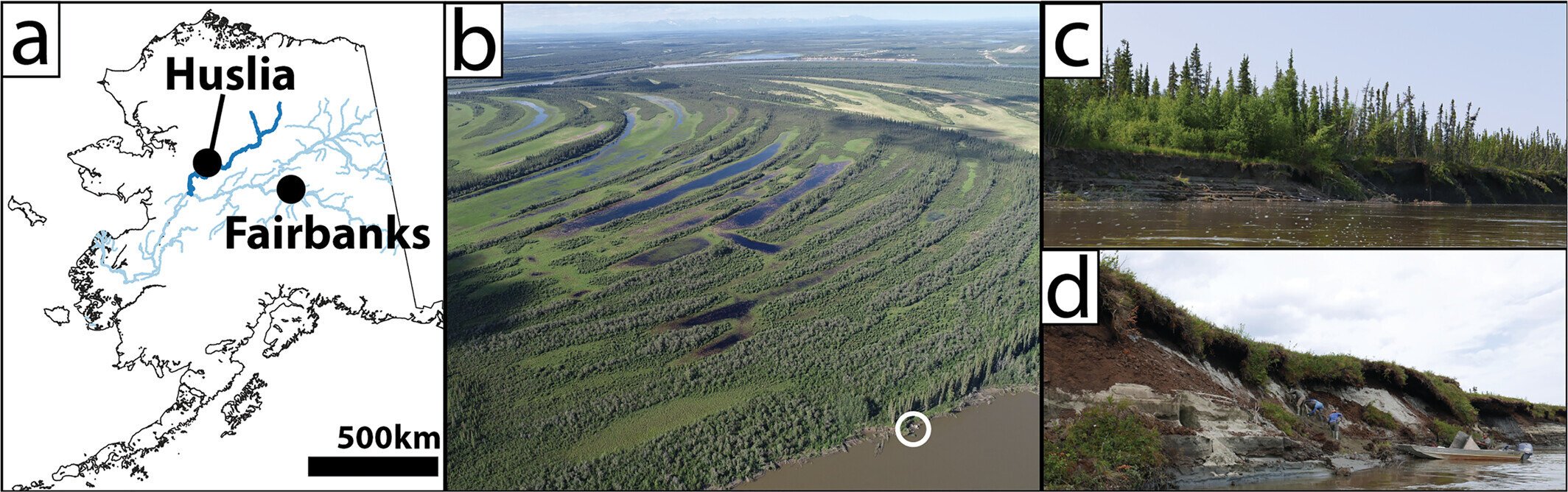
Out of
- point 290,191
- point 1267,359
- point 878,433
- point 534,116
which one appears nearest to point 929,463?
point 878,433

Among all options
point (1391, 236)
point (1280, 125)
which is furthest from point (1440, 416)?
point (1280, 125)

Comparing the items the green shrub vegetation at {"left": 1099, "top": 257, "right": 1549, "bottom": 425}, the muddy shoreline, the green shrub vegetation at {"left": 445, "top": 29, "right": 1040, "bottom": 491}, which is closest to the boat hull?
the green shrub vegetation at {"left": 1099, "top": 257, "right": 1549, "bottom": 425}

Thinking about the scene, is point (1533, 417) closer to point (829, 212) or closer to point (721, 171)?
point (829, 212)

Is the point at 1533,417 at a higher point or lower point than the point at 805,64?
lower

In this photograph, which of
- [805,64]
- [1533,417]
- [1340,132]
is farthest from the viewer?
[1340,132]

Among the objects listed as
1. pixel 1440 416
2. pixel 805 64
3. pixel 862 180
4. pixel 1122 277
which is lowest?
pixel 1440 416

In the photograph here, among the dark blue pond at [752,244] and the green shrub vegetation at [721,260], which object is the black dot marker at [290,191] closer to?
the green shrub vegetation at [721,260]

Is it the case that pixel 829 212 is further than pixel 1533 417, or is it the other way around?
pixel 829 212

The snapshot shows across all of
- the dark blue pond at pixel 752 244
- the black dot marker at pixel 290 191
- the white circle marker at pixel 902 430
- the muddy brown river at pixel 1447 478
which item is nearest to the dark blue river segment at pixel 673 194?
the dark blue pond at pixel 752 244
